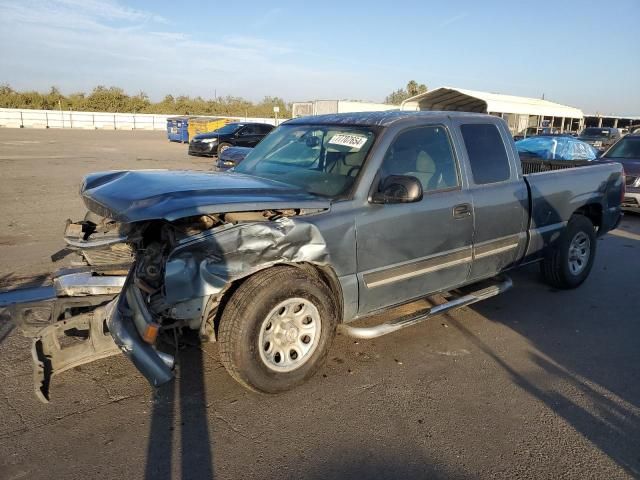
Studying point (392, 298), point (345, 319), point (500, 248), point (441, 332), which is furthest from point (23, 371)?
point (500, 248)

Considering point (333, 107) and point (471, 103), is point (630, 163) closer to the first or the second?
point (471, 103)

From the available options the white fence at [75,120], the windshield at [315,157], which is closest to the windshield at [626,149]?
the windshield at [315,157]

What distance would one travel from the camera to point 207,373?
11.6 feet

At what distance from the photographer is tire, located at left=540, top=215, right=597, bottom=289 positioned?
5.29 meters

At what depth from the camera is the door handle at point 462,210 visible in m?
3.98

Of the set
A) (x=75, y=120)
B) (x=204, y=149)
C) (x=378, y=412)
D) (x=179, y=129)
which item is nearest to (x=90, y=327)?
(x=378, y=412)

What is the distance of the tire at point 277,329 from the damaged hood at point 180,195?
19.1 inches

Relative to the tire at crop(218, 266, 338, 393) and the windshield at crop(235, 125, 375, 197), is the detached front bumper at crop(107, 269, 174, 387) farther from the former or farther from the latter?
the windshield at crop(235, 125, 375, 197)

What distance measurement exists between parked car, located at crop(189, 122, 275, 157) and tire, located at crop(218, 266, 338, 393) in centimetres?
1739

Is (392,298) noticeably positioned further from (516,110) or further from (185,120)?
(185,120)

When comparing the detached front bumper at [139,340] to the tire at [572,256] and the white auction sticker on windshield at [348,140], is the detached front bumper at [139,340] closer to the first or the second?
the white auction sticker on windshield at [348,140]

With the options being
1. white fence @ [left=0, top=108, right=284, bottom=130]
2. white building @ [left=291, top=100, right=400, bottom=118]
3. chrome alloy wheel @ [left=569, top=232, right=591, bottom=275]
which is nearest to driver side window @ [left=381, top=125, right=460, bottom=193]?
chrome alloy wheel @ [left=569, top=232, right=591, bottom=275]

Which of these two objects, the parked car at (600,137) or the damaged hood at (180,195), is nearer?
the damaged hood at (180,195)

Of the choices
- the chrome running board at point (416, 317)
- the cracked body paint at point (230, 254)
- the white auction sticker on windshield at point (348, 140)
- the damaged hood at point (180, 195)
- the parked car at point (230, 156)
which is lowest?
the chrome running board at point (416, 317)
